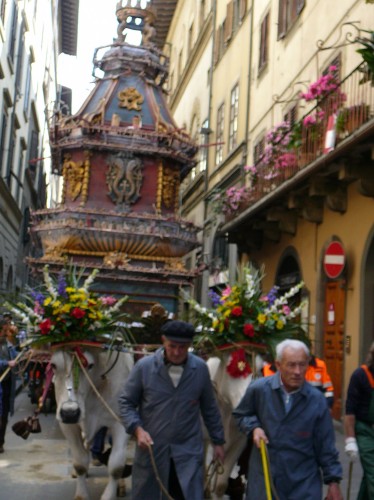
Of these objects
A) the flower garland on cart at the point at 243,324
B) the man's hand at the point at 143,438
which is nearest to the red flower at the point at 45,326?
the flower garland on cart at the point at 243,324

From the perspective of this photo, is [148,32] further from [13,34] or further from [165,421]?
[165,421]

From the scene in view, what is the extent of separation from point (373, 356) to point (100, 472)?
434 centimetres

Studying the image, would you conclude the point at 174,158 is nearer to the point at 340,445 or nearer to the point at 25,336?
the point at 340,445

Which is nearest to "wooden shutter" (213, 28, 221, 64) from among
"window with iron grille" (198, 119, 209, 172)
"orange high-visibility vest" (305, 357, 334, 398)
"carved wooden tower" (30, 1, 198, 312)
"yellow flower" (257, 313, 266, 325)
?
"window with iron grille" (198, 119, 209, 172)

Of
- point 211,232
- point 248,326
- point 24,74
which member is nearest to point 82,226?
point 248,326

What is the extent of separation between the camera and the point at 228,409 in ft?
24.2

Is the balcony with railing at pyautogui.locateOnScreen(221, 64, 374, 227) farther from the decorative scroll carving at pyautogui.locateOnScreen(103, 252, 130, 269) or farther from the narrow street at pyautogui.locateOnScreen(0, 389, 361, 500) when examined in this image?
the narrow street at pyautogui.locateOnScreen(0, 389, 361, 500)

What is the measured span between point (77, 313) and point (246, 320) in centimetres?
167

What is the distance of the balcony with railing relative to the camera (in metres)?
12.9

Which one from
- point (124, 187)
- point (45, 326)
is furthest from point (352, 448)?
point (124, 187)

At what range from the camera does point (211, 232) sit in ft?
95.3

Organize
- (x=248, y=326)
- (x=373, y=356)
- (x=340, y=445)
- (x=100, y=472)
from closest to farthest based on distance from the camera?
1. (x=373, y=356)
2. (x=248, y=326)
3. (x=100, y=472)
4. (x=340, y=445)

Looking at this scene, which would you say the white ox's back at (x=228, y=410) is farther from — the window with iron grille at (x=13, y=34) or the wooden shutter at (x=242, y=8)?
the wooden shutter at (x=242, y=8)

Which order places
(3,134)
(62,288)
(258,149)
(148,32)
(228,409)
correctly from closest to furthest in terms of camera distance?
(228,409) < (62,288) < (148,32) < (258,149) < (3,134)
